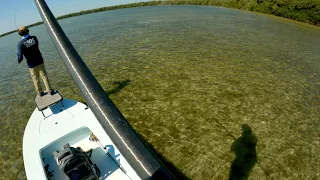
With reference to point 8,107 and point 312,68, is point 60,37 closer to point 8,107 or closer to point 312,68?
point 8,107

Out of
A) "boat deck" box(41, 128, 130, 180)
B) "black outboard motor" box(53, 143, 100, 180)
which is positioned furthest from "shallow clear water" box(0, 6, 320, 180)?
"black outboard motor" box(53, 143, 100, 180)

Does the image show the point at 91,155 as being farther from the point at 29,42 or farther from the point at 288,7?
the point at 288,7

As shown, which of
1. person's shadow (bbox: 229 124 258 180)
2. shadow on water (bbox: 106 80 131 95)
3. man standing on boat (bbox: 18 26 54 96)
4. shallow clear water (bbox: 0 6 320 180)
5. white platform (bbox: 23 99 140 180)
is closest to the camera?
white platform (bbox: 23 99 140 180)

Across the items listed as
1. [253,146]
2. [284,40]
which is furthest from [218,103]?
[284,40]

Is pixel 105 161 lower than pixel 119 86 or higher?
higher

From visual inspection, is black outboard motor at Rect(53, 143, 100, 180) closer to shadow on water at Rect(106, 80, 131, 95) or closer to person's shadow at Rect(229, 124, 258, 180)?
person's shadow at Rect(229, 124, 258, 180)

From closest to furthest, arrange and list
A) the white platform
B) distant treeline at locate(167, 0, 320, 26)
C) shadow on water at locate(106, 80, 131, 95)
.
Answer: the white platform, shadow on water at locate(106, 80, 131, 95), distant treeline at locate(167, 0, 320, 26)

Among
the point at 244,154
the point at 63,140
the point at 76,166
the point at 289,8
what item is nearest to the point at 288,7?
the point at 289,8
